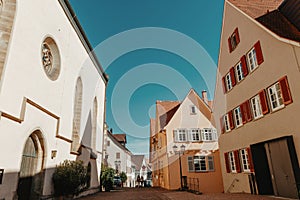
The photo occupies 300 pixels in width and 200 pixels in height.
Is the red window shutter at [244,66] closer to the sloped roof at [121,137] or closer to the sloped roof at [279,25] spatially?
the sloped roof at [279,25]

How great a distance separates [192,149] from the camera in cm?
2358

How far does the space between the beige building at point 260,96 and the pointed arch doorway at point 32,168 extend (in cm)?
1040

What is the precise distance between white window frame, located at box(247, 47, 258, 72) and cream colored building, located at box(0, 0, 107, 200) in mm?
10523

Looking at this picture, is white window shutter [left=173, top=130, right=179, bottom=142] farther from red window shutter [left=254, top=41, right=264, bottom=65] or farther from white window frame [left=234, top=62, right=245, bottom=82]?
red window shutter [left=254, top=41, right=264, bottom=65]

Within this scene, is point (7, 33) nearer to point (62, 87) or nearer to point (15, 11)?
point (15, 11)

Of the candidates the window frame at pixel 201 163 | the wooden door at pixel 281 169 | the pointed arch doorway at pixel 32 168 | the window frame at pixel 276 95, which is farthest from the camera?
the window frame at pixel 201 163

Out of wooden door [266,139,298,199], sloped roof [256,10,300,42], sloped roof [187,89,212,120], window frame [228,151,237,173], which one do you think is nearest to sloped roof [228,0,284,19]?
sloped roof [256,10,300,42]

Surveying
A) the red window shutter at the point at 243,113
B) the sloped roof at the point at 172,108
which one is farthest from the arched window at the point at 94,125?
the red window shutter at the point at 243,113

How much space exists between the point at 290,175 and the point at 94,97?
15.7 m

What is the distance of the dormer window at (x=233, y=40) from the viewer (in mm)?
13998

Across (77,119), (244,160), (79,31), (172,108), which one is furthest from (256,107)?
(172,108)

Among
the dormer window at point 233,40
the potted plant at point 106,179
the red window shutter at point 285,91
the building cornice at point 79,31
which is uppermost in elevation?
the building cornice at point 79,31

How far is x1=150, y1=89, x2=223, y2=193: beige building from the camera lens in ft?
73.2

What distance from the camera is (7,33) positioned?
7625 millimetres
